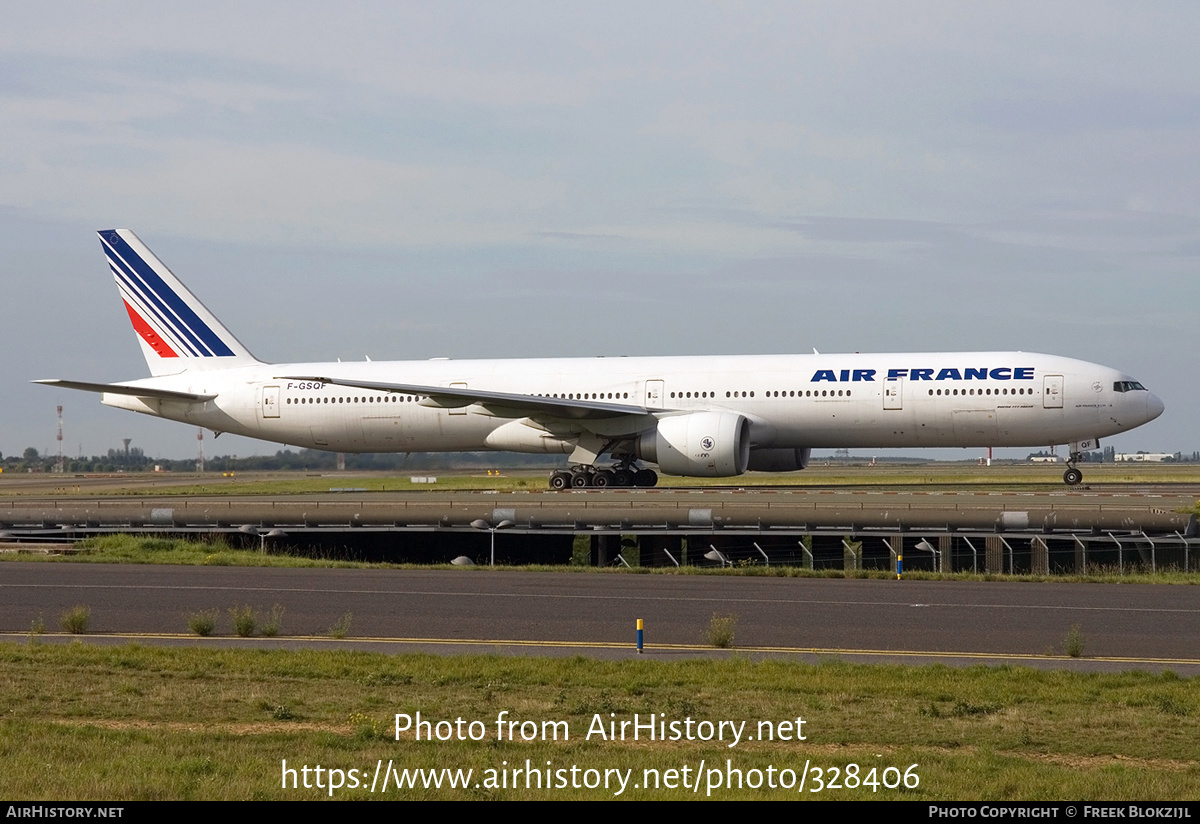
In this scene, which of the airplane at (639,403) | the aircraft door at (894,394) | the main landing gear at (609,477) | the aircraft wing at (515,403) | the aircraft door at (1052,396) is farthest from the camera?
the main landing gear at (609,477)

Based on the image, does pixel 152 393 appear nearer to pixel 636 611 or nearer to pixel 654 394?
pixel 654 394

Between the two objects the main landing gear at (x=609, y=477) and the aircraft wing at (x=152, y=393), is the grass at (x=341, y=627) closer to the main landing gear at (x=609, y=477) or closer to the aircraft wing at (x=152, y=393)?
the main landing gear at (x=609, y=477)

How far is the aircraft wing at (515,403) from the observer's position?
36.7m

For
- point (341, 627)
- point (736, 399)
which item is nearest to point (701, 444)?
point (736, 399)

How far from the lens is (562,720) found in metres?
11.5

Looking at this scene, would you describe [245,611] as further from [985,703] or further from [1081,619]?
[1081,619]

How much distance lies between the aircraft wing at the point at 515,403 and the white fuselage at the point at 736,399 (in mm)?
483

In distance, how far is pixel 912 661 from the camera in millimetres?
14875

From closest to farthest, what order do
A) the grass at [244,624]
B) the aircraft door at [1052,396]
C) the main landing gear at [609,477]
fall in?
the grass at [244,624], the aircraft door at [1052,396], the main landing gear at [609,477]

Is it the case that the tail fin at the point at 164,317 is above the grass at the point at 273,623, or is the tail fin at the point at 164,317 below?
above

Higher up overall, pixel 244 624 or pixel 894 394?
pixel 894 394

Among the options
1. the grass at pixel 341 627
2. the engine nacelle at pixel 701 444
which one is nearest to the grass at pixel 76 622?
the grass at pixel 341 627

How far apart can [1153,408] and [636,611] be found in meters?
23.1
